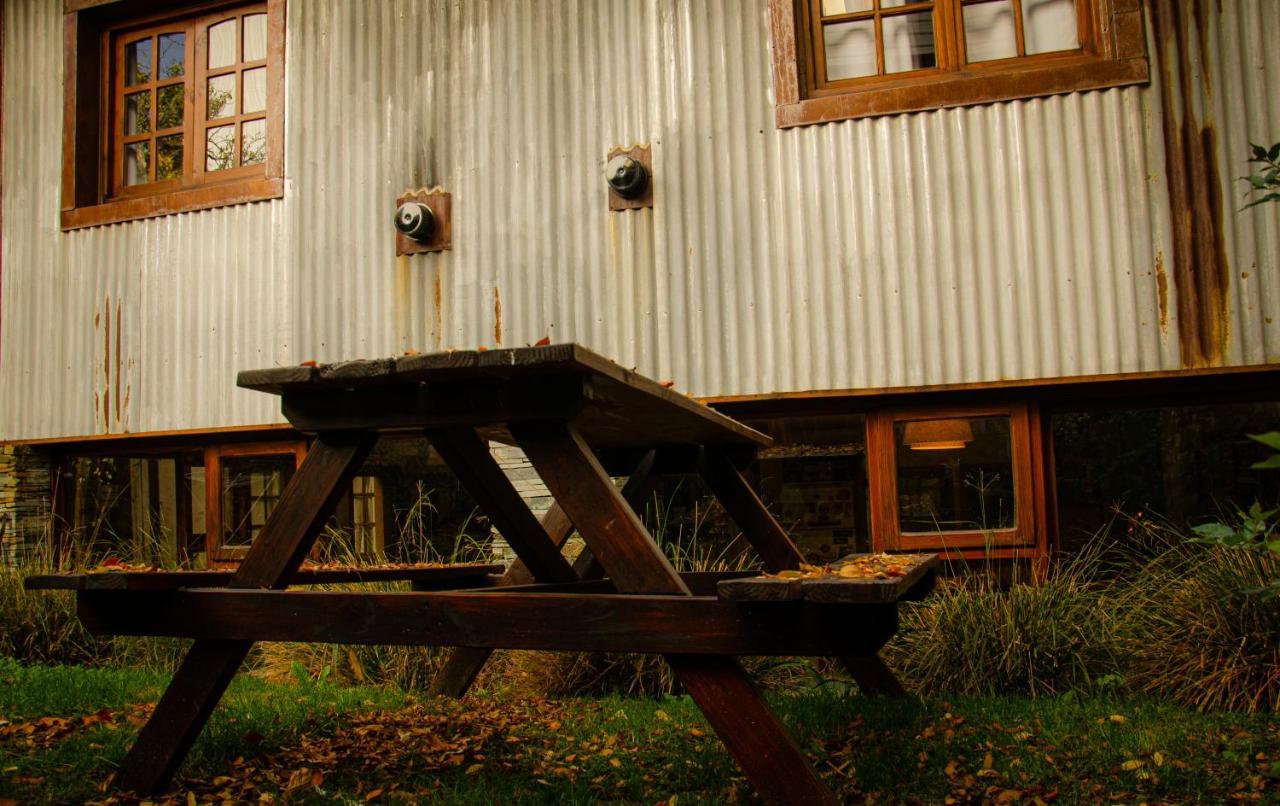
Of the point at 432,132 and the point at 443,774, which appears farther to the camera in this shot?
the point at 432,132

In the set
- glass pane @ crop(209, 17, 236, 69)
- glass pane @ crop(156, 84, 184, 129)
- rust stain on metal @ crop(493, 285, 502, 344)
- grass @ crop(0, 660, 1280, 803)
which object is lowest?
grass @ crop(0, 660, 1280, 803)

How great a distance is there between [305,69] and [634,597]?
579 cm

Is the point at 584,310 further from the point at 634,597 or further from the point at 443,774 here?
the point at 634,597

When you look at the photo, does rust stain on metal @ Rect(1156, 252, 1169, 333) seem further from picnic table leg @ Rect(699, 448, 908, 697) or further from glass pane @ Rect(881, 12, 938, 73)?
picnic table leg @ Rect(699, 448, 908, 697)

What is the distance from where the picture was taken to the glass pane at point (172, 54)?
7.67m

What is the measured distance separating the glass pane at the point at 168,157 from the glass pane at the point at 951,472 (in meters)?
5.47

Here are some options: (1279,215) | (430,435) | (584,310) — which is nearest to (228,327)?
(584,310)

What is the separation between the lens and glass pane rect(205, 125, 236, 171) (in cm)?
748

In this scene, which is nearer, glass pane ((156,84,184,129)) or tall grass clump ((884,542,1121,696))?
tall grass clump ((884,542,1121,696))

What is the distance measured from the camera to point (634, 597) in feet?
8.70

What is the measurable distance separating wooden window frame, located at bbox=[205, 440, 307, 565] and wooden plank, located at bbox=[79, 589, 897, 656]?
14.4 feet

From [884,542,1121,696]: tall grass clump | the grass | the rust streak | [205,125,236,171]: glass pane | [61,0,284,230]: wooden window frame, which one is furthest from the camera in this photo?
[205,125,236,171]: glass pane

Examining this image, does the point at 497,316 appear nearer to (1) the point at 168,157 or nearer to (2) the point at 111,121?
(1) the point at 168,157

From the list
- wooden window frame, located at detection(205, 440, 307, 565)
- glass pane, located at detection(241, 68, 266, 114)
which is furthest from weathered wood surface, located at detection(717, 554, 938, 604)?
glass pane, located at detection(241, 68, 266, 114)
